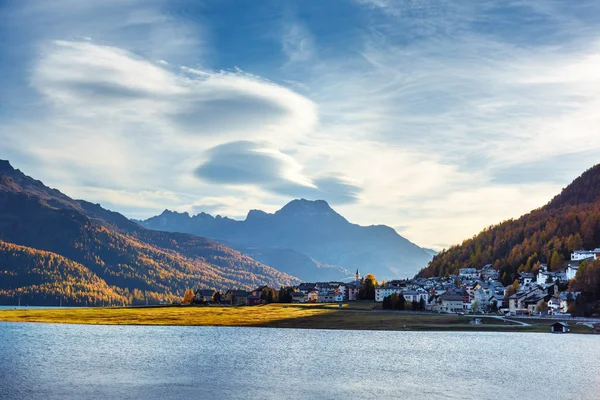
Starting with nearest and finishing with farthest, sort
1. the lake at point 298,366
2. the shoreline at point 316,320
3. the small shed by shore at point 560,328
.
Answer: the lake at point 298,366 → the small shed by shore at point 560,328 → the shoreline at point 316,320

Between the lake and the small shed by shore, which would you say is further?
the small shed by shore

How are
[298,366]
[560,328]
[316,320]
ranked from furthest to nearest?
[316,320] → [560,328] → [298,366]

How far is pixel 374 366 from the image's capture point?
8200 centimetres

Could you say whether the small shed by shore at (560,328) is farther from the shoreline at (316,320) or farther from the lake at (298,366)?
the lake at (298,366)

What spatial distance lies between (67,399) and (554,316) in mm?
140520

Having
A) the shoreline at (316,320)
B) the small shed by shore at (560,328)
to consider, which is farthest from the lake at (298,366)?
the shoreline at (316,320)

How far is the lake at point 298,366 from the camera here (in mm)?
62469

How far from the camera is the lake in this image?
6247cm

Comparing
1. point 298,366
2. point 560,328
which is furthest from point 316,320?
point 298,366

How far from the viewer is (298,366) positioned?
8112cm

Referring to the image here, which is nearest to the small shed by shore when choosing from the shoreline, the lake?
the shoreline

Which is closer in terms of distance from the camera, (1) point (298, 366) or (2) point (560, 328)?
(1) point (298, 366)

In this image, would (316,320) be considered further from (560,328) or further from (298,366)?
(298,366)

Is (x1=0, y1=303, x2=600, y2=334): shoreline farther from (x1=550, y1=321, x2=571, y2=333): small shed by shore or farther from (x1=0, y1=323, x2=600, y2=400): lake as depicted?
(x1=0, y1=323, x2=600, y2=400): lake
